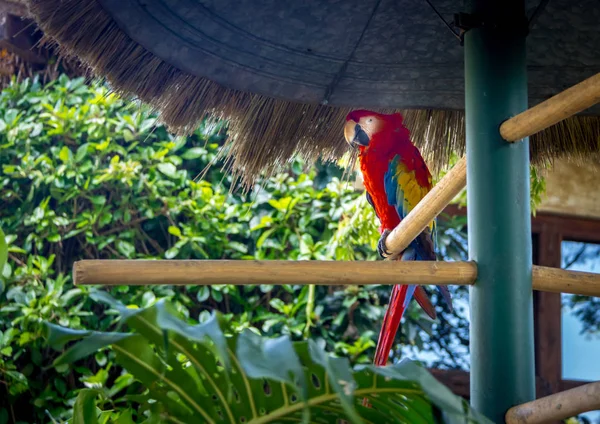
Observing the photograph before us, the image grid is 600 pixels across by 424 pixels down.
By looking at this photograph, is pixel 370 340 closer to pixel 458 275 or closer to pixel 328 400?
pixel 458 275

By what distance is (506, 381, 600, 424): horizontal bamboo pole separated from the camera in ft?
2.32

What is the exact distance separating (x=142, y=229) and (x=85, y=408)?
204cm

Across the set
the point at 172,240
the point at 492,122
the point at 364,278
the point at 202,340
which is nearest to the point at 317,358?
the point at 202,340

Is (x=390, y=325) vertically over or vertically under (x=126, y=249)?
under

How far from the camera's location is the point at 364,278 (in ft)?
2.80

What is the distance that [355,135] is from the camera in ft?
5.43

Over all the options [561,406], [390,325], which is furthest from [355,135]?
[561,406]

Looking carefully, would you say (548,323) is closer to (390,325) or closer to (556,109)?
(390,325)

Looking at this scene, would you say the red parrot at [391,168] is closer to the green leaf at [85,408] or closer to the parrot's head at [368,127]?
the parrot's head at [368,127]

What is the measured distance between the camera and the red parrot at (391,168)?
1652mm

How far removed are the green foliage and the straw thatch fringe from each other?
789 mm

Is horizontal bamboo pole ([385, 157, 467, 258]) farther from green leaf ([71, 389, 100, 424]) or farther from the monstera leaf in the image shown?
green leaf ([71, 389, 100, 424])

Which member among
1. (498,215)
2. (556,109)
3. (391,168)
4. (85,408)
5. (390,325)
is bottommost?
(85,408)

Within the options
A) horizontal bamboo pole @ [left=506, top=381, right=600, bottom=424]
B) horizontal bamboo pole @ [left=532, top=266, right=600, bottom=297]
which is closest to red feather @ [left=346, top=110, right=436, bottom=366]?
horizontal bamboo pole @ [left=532, top=266, right=600, bottom=297]
